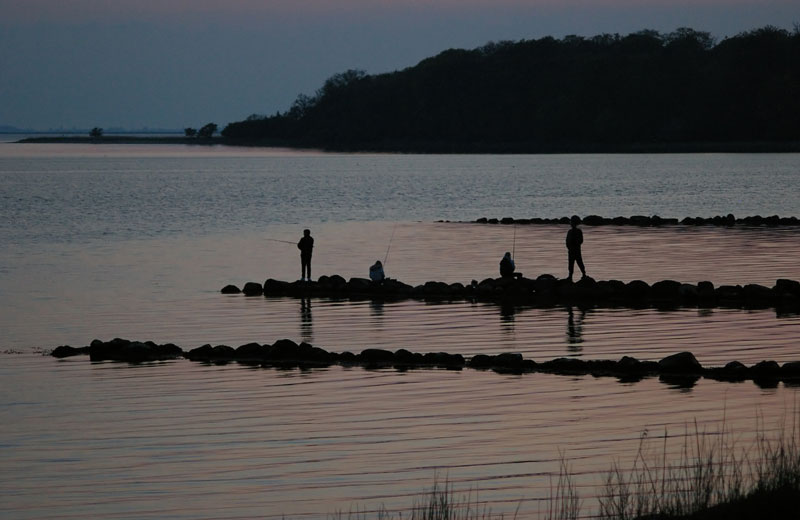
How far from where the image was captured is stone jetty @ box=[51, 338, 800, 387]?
64.2 ft

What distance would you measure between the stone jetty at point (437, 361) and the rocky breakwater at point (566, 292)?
8.31 meters

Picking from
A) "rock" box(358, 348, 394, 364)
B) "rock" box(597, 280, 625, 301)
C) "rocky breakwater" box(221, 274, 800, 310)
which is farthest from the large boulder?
"rock" box(597, 280, 625, 301)

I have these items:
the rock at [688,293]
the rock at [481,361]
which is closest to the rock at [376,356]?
the rock at [481,361]

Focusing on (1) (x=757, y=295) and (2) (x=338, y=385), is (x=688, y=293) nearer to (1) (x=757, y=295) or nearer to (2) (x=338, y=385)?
(1) (x=757, y=295)

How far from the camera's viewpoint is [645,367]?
2038 cm

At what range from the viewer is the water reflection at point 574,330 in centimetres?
2345

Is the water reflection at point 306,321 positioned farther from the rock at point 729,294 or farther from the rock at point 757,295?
the rock at point 757,295

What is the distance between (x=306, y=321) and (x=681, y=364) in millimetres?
10711

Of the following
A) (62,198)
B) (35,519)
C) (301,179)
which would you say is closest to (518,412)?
(35,519)

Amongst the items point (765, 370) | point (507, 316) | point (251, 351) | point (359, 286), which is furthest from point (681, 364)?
point (359, 286)

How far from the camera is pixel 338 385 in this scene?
67.3ft

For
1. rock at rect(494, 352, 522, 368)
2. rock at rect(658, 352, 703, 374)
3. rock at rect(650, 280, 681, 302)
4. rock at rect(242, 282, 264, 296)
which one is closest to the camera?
rock at rect(658, 352, 703, 374)

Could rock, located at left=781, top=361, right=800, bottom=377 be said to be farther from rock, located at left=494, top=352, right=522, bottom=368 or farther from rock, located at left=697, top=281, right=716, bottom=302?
rock, located at left=697, top=281, right=716, bottom=302

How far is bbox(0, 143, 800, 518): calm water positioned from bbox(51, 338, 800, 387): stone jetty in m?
0.46
